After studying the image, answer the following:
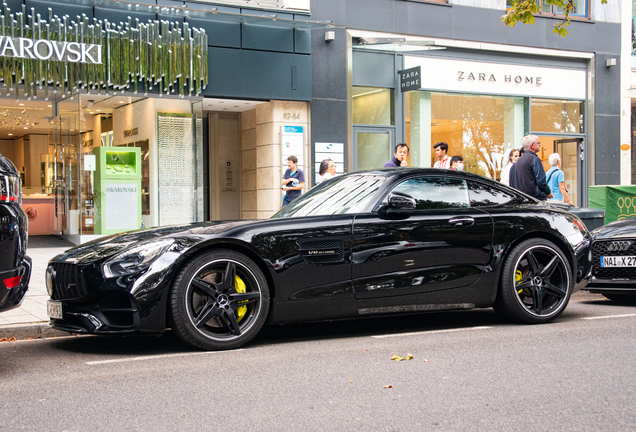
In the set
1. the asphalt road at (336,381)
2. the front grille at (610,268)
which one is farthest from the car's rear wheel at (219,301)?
the front grille at (610,268)

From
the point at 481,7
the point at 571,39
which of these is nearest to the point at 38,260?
the point at 481,7

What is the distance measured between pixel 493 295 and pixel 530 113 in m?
13.0

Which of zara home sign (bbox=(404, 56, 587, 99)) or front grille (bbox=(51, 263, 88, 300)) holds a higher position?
zara home sign (bbox=(404, 56, 587, 99))

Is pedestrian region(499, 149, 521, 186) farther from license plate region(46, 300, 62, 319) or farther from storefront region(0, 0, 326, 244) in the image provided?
license plate region(46, 300, 62, 319)

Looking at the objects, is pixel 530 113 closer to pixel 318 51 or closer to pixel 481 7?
pixel 481 7

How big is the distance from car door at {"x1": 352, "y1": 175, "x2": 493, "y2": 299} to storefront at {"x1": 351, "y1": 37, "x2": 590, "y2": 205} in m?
9.82

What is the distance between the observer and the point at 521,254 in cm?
A: 620

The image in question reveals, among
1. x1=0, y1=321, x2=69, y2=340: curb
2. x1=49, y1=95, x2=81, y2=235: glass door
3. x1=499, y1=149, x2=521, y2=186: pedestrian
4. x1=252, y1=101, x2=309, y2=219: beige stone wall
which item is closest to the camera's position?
x1=0, y1=321, x2=69, y2=340: curb

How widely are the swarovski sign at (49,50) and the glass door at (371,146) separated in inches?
234

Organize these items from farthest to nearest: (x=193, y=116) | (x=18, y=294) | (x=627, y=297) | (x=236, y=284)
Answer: (x=193, y=116)
(x=627, y=297)
(x=236, y=284)
(x=18, y=294)

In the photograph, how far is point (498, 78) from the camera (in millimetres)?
17562

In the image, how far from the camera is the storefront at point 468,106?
16.1 meters

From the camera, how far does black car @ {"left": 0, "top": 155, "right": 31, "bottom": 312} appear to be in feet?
14.5

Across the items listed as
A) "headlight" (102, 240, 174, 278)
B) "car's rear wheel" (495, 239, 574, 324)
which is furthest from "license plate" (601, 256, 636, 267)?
"headlight" (102, 240, 174, 278)
